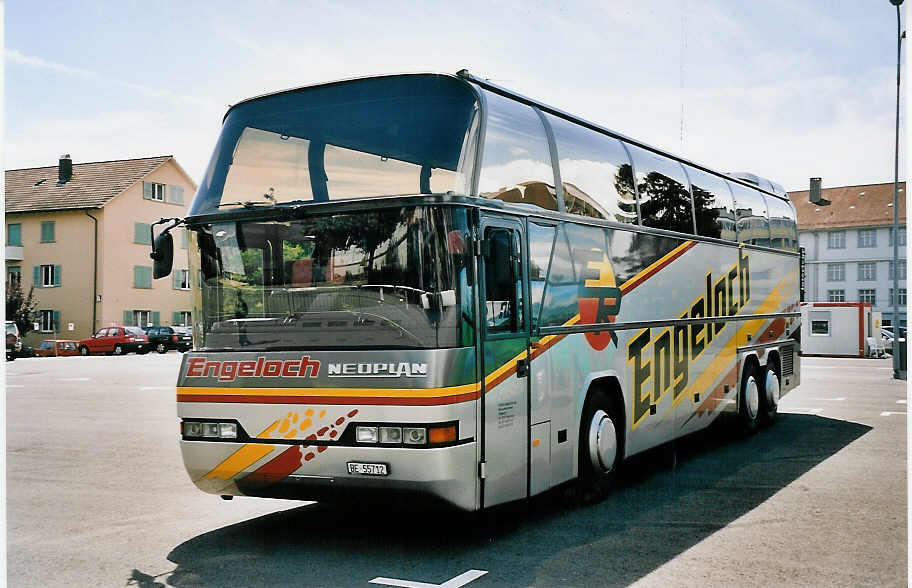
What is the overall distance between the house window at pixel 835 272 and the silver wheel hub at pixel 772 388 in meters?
75.6

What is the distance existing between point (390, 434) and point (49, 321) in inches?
2313

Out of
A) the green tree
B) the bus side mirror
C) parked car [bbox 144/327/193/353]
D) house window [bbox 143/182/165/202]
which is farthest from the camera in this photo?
house window [bbox 143/182/165/202]

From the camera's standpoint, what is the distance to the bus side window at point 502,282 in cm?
749

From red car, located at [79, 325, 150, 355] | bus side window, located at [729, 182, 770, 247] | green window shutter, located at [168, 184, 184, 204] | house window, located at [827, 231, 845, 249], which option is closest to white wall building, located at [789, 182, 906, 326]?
house window, located at [827, 231, 845, 249]

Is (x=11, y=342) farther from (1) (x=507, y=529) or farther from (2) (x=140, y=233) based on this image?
(1) (x=507, y=529)

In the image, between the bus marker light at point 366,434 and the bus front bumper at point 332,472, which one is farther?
the bus marker light at point 366,434

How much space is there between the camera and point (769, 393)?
15.1 meters

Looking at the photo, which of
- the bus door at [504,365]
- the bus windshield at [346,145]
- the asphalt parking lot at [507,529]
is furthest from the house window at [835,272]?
the bus windshield at [346,145]

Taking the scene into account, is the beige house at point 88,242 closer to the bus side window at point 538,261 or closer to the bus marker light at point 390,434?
the bus side window at point 538,261

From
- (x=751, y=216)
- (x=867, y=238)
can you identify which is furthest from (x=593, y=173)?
(x=867, y=238)

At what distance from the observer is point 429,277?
7074 mm

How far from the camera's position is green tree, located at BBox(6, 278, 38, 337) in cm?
5634

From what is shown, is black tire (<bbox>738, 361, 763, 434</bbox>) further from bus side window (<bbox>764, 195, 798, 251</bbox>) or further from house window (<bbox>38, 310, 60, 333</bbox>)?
house window (<bbox>38, 310, 60, 333</bbox>)

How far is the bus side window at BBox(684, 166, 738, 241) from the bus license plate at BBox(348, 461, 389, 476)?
6.74m
